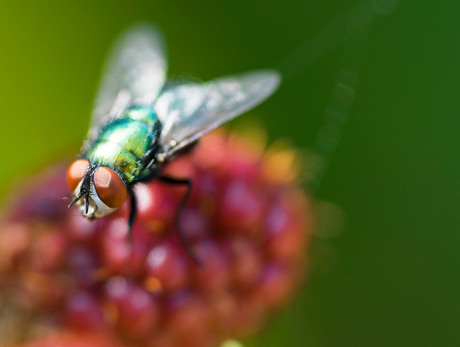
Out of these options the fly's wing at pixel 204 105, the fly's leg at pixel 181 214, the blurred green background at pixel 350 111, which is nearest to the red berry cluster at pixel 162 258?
the fly's leg at pixel 181 214

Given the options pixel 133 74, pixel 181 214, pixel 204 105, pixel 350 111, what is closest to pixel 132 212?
pixel 181 214

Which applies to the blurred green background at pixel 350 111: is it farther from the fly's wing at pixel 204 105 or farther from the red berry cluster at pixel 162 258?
the fly's wing at pixel 204 105

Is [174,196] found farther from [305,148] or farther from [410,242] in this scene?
[410,242]

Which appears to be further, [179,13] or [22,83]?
[179,13]

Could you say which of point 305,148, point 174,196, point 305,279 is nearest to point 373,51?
point 305,148

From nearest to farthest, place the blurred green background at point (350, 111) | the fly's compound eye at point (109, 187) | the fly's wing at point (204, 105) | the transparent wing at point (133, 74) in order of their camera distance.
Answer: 1. the fly's compound eye at point (109, 187)
2. the fly's wing at point (204, 105)
3. the transparent wing at point (133, 74)
4. the blurred green background at point (350, 111)

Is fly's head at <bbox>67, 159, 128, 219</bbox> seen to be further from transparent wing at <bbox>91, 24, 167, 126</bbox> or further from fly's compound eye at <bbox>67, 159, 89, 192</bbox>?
transparent wing at <bbox>91, 24, 167, 126</bbox>
